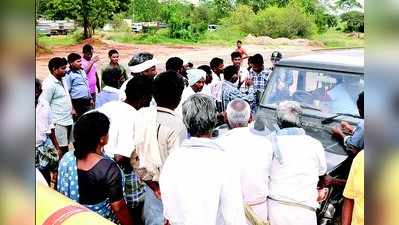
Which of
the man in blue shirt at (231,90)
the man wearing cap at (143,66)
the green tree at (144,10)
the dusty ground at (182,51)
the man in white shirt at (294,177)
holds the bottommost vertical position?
the man in white shirt at (294,177)

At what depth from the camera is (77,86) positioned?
13.5 feet

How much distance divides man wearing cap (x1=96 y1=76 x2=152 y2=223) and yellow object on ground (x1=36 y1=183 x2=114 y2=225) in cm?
70

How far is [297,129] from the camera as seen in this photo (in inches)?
79.7

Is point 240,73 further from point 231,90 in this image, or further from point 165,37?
point 165,37

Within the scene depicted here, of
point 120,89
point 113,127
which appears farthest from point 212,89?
point 113,127

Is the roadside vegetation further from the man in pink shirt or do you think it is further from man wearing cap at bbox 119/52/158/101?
man wearing cap at bbox 119/52/158/101

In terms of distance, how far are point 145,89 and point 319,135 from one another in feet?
3.29

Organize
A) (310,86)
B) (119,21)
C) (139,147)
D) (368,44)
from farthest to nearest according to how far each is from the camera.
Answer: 1. (119,21)
2. (310,86)
3. (139,147)
4. (368,44)

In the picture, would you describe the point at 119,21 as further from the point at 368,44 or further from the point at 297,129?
the point at 368,44

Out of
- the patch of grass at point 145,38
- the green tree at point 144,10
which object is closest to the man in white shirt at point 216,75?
the patch of grass at point 145,38

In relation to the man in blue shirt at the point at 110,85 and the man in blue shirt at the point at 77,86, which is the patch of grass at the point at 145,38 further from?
the man in blue shirt at the point at 110,85

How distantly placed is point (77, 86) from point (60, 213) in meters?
2.82

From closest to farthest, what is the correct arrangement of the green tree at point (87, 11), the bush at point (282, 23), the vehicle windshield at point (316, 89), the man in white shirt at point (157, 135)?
the man in white shirt at point (157, 135), the vehicle windshield at point (316, 89), the green tree at point (87, 11), the bush at point (282, 23)

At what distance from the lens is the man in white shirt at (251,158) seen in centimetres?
197
